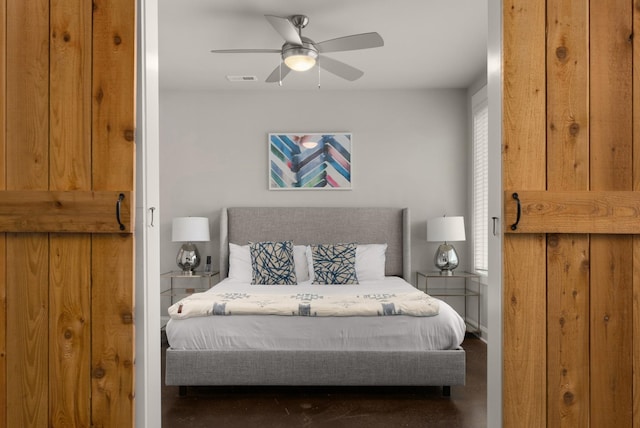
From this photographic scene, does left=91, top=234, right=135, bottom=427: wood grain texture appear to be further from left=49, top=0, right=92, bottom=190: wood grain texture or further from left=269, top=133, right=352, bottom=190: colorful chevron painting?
left=269, top=133, right=352, bottom=190: colorful chevron painting

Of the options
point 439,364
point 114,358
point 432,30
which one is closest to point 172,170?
point 432,30

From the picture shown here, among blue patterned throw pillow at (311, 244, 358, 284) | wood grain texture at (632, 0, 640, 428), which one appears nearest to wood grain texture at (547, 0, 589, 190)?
wood grain texture at (632, 0, 640, 428)

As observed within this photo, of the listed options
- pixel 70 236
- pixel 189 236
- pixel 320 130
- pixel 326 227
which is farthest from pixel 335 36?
pixel 70 236

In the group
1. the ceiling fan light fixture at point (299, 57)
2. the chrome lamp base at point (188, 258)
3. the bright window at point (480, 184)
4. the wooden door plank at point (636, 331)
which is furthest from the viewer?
the chrome lamp base at point (188, 258)

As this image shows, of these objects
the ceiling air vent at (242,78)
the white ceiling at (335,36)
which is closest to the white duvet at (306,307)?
the white ceiling at (335,36)

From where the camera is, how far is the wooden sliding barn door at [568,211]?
158cm

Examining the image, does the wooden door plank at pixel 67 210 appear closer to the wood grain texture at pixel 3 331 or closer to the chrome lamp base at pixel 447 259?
the wood grain texture at pixel 3 331

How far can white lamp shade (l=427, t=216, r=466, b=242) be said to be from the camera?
4.98m

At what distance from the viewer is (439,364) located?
3.17 metres

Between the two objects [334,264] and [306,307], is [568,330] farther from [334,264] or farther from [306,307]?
[334,264]

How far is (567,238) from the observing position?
5.26ft

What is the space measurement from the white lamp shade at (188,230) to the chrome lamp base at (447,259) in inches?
100

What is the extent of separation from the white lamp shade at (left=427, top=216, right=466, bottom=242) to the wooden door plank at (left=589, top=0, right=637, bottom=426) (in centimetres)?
337

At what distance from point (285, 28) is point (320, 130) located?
2.42 m
